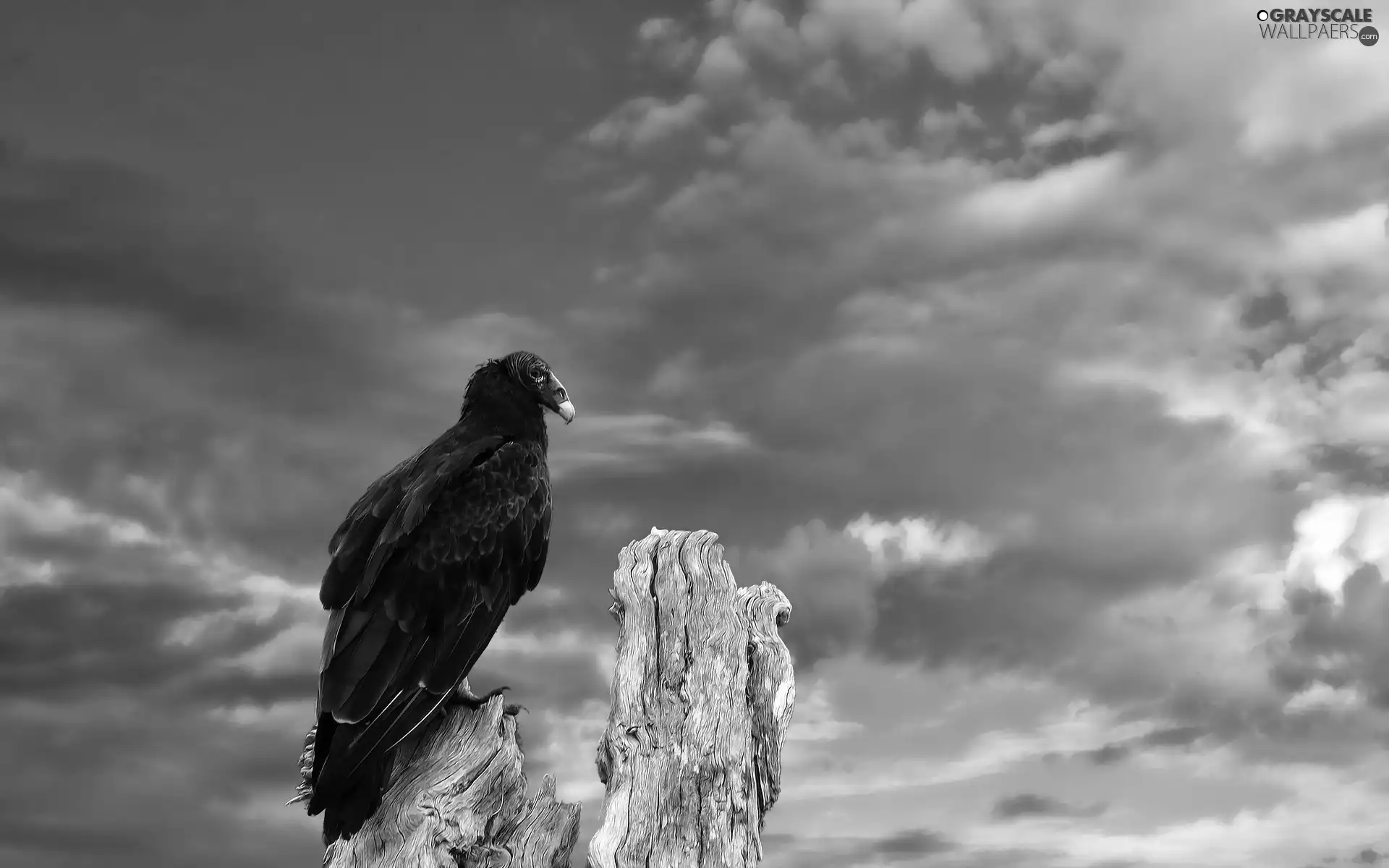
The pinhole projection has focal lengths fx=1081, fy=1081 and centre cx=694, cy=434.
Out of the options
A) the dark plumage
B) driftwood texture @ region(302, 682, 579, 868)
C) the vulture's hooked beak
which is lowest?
driftwood texture @ region(302, 682, 579, 868)

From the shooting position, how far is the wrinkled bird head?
8.40 metres

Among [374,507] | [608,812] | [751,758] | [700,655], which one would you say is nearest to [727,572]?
[700,655]

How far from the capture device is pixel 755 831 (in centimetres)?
638

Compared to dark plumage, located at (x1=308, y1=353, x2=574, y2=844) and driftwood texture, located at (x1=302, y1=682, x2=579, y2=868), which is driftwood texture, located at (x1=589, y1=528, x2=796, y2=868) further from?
dark plumage, located at (x1=308, y1=353, x2=574, y2=844)

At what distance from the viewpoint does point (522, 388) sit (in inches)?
335

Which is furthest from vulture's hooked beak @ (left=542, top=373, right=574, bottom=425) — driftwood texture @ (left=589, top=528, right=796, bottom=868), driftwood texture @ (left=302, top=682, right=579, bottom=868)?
driftwood texture @ (left=302, top=682, right=579, bottom=868)

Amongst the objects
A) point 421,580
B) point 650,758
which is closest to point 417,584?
point 421,580

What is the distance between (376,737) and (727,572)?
245 cm

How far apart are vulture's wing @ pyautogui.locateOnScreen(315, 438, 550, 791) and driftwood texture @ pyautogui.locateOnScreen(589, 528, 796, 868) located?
820mm

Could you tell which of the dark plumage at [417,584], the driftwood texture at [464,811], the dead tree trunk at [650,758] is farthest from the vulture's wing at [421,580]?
the dead tree trunk at [650,758]

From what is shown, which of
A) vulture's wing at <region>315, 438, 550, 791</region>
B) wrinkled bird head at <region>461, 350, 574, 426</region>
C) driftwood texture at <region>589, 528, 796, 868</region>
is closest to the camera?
driftwood texture at <region>589, 528, 796, 868</region>

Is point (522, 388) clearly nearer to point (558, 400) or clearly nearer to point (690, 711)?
point (558, 400)

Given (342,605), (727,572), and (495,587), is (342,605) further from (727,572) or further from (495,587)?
(727,572)

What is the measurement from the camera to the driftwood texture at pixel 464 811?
622 cm
